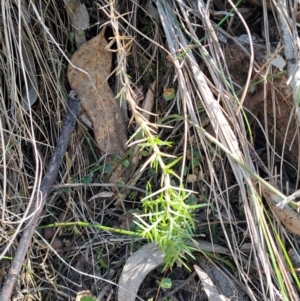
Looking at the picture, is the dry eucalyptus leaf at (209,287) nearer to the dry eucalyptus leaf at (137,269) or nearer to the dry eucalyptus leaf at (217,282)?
the dry eucalyptus leaf at (217,282)

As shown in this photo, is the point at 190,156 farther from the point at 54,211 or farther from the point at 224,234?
the point at 54,211

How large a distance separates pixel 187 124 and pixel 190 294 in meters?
0.51

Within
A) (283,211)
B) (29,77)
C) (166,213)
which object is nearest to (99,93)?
(29,77)

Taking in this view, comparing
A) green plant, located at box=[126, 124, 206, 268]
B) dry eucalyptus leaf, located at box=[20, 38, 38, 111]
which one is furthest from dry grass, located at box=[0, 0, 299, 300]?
green plant, located at box=[126, 124, 206, 268]

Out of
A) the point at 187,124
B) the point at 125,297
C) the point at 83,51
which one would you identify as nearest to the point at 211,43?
the point at 187,124

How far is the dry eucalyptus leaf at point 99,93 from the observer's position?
163cm

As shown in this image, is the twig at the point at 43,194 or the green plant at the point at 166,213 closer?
the green plant at the point at 166,213

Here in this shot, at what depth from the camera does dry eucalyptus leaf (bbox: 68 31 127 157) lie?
163 cm

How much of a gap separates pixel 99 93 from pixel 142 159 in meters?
0.24

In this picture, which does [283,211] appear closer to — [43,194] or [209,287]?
[209,287]

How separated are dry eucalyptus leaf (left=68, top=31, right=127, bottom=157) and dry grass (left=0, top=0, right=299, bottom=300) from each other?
0.04 metres

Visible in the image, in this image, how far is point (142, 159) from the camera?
1.67 metres

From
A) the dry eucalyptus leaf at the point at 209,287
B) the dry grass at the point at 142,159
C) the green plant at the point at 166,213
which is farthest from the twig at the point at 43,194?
the dry eucalyptus leaf at the point at 209,287

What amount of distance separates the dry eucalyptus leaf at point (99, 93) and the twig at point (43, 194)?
5 cm
